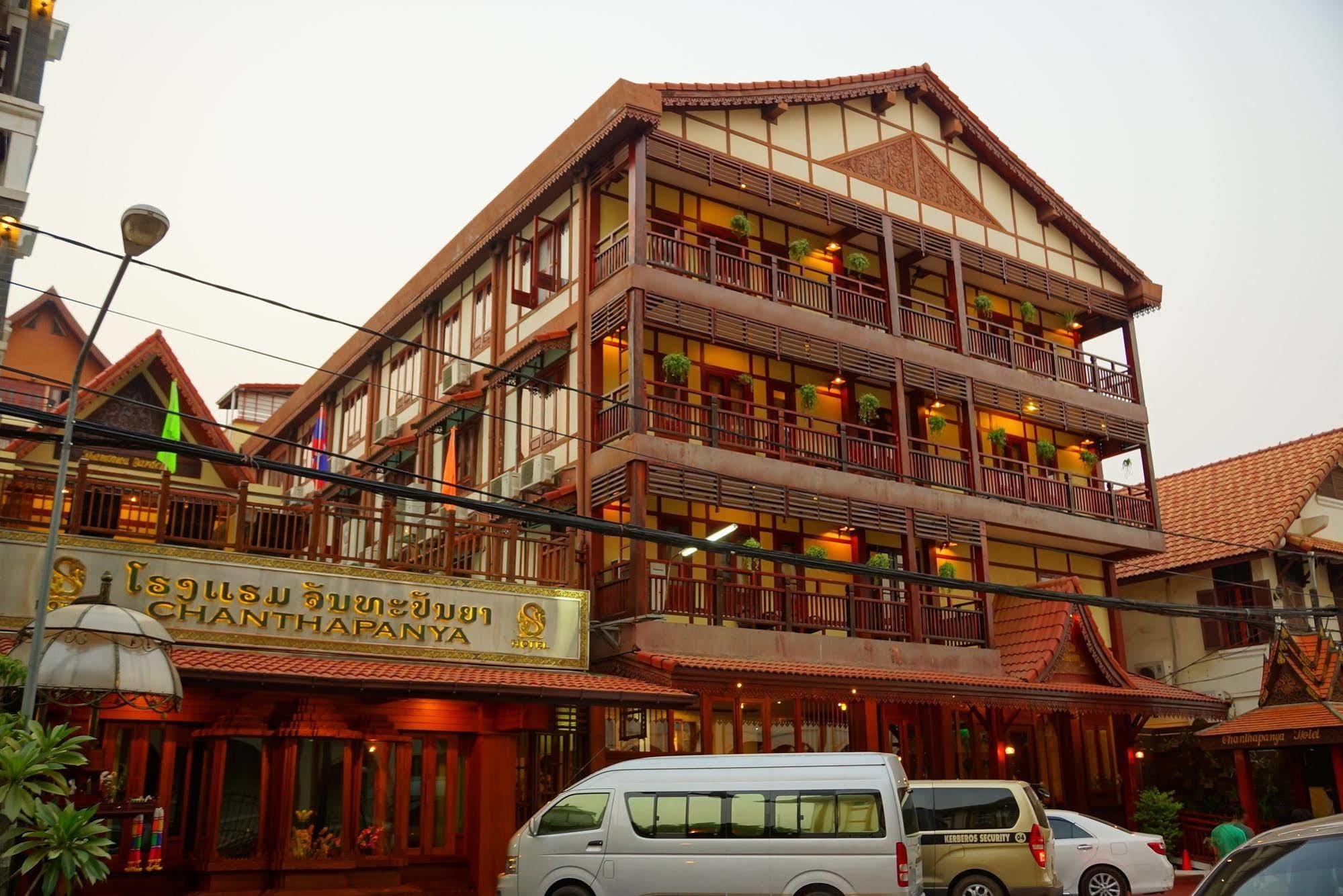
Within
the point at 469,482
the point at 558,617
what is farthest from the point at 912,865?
the point at 469,482

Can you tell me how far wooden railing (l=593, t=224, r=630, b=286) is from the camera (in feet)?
82.2

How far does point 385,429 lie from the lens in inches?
1366

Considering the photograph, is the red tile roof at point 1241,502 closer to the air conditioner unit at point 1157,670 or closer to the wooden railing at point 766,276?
the air conditioner unit at point 1157,670

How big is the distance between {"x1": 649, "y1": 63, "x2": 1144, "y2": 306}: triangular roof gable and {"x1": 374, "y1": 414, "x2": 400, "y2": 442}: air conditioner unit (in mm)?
12846

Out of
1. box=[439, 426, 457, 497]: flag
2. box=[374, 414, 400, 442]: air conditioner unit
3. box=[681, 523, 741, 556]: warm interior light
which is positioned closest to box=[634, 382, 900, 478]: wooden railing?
box=[681, 523, 741, 556]: warm interior light

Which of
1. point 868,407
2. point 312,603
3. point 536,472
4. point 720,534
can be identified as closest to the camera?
point 312,603

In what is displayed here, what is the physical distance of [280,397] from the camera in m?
51.7

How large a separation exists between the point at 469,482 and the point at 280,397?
24.5m

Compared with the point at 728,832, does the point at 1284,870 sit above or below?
below

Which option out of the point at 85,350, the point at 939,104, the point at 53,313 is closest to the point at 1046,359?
the point at 939,104

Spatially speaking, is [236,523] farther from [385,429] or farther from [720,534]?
[385,429]

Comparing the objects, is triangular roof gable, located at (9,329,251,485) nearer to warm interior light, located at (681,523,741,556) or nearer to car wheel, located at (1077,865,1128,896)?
warm interior light, located at (681,523,741,556)

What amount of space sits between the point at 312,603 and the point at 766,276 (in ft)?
41.9

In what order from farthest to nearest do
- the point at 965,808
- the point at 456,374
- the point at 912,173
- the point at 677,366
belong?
the point at 912,173
the point at 456,374
the point at 677,366
the point at 965,808
